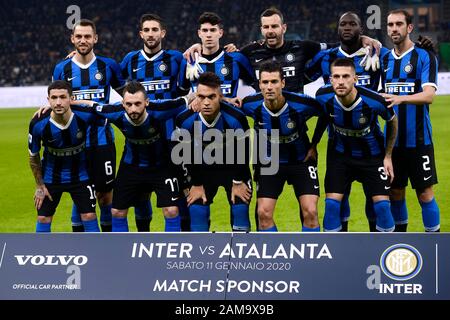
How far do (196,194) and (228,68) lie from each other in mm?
1168

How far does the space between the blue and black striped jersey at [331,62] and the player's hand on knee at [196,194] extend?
1.40 m

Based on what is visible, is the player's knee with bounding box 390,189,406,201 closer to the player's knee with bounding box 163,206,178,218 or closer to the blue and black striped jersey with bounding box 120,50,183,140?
the player's knee with bounding box 163,206,178,218

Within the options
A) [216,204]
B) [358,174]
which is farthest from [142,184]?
[216,204]

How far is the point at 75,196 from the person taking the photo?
6.49 metres

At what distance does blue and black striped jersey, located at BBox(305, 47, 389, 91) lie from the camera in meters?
6.55

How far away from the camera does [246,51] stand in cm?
677

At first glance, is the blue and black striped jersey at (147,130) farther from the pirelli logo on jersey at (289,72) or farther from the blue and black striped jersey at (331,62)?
the blue and black striped jersey at (331,62)

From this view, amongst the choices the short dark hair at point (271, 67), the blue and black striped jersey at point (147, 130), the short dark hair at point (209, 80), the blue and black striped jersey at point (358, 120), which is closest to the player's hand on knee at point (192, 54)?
the blue and black striped jersey at point (147, 130)

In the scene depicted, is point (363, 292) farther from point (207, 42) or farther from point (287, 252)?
point (207, 42)

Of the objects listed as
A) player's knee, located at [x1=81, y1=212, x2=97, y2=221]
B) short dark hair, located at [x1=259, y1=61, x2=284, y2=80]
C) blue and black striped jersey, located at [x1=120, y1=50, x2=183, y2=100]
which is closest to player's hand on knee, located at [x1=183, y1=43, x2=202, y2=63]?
blue and black striped jersey, located at [x1=120, y1=50, x2=183, y2=100]

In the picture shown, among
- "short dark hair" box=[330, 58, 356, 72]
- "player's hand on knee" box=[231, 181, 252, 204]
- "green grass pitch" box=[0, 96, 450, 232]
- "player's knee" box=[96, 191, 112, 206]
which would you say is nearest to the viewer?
"short dark hair" box=[330, 58, 356, 72]

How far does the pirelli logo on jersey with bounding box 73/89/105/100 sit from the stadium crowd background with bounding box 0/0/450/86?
836 inches

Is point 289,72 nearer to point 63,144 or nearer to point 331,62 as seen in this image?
point 331,62

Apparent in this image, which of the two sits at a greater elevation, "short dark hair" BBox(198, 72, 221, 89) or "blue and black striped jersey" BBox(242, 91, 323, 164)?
"short dark hair" BBox(198, 72, 221, 89)
